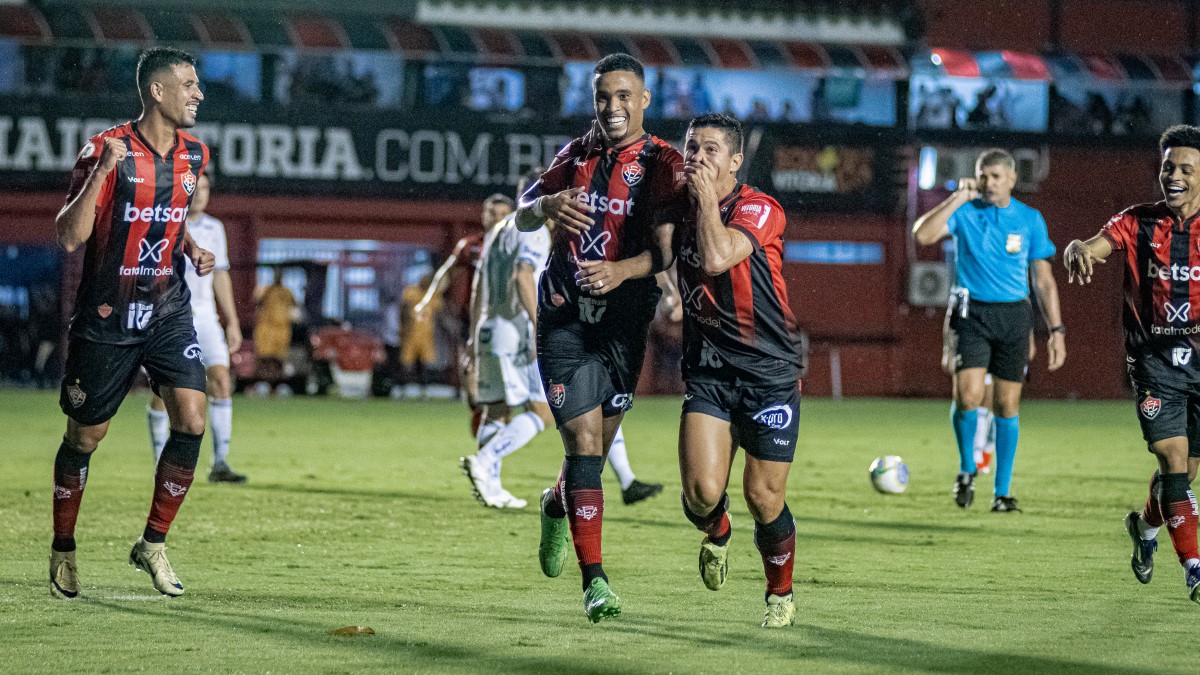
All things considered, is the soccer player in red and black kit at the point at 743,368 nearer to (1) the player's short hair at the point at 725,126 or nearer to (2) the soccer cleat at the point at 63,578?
(1) the player's short hair at the point at 725,126

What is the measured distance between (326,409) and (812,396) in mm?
10248

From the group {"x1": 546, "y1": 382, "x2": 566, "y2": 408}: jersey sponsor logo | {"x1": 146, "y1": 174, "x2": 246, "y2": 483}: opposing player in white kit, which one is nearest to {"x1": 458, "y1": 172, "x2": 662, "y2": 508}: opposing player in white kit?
{"x1": 146, "y1": 174, "x2": 246, "y2": 483}: opposing player in white kit

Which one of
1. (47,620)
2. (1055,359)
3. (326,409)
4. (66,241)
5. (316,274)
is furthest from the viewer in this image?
(316,274)

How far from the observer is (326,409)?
71.8 ft

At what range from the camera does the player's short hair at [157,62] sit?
22.7ft

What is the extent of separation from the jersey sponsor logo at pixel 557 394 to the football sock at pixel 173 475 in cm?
156

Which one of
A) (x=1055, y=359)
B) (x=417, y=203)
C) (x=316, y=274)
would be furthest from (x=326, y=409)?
(x=1055, y=359)

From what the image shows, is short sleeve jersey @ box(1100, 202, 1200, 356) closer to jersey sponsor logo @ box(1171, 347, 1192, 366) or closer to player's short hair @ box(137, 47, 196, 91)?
jersey sponsor logo @ box(1171, 347, 1192, 366)

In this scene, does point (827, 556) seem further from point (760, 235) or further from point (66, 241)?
point (66, 241)

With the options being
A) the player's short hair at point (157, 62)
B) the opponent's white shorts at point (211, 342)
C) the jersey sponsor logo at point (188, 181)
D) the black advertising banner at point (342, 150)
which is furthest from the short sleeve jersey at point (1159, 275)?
the black advertising banner at point (342, 150)

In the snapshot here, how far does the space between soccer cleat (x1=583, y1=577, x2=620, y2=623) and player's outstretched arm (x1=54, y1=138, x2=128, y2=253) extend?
7.89ft

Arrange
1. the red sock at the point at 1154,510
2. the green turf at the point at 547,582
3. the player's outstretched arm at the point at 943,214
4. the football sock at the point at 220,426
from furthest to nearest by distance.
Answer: the football sock at the point at 220,426
the player's outstretched arm at the point at 943,214
the red sock at the point at 1154,510
the green turf at the point at 547,582

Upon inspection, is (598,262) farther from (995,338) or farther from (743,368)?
(995,338)

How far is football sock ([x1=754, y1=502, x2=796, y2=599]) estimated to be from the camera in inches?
248
